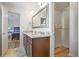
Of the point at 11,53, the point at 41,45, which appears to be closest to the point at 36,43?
the point at 41,45

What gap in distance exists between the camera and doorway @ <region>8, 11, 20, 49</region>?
6.32ft

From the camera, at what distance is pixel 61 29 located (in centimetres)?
215

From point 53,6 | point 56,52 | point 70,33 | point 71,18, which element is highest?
point 53,6

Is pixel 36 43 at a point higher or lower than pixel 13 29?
lower

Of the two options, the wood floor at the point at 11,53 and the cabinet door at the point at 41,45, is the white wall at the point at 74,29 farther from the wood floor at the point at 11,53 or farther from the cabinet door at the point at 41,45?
the wood floor at the point at 11,53

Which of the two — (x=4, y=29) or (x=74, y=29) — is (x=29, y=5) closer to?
(x=4, y=29)

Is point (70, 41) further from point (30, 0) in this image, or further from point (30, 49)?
point (30, 0)

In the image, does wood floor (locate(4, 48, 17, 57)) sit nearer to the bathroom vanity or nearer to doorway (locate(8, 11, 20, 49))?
doorway (locate(8, 11, 20, 49))

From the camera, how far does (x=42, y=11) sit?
2.03 m

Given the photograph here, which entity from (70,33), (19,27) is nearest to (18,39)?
(19,27)

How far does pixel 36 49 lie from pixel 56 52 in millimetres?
365

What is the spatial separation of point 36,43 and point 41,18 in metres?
0.45

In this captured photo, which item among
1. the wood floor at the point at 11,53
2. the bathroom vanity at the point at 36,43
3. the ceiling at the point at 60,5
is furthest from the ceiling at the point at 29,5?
the wood floor at the point at 11,53

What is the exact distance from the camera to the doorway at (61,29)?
2047 mm
